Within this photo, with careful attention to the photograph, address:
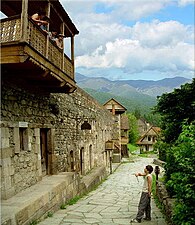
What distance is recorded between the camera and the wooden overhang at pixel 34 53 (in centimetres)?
654

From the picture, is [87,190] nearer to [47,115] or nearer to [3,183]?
[47,115]

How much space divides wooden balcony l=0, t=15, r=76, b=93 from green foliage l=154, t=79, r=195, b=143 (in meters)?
3.61

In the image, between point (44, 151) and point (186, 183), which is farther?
point (44, 151)

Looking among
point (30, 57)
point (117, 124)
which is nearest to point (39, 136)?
point (30, 57)

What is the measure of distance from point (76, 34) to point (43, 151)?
13.2ft

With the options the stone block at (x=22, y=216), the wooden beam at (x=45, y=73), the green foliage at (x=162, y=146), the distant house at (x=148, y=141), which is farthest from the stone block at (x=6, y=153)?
the distant house at (x=148, y=141)

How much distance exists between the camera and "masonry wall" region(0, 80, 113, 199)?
25.6ft

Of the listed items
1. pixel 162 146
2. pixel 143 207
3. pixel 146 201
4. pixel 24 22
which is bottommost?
pixel 143 207

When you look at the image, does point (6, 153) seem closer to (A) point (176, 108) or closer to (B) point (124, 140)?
(A) point (176, 108)

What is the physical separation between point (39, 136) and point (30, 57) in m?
3.81

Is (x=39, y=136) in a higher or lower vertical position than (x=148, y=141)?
higher

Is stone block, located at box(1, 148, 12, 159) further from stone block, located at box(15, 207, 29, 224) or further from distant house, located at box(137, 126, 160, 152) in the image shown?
distant house, located at box(137, 126, 160, 152)

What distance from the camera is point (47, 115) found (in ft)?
36.6

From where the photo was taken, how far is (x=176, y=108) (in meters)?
11.1
